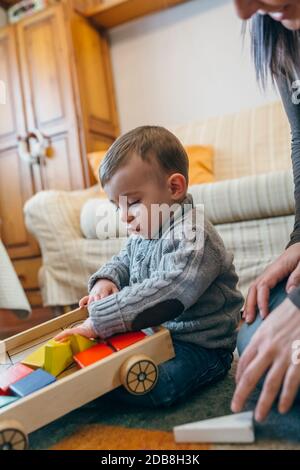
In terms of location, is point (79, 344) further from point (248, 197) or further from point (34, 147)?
point (34, 147)

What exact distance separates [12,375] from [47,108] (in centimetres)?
183

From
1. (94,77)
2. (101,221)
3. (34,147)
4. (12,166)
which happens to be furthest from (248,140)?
(12,166)

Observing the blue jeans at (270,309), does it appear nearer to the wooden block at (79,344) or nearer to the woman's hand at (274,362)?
the woman's hand at (274,362)

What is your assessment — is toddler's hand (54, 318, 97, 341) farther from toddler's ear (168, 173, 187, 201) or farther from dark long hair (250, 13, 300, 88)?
dark long hair (250, 13, 300, 88)

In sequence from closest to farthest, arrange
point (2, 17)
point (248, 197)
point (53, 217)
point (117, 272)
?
point (117, 272)
point (248, 197)
point (53, 217)
point (2, 17)

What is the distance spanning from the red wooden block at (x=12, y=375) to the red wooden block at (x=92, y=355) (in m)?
0.07

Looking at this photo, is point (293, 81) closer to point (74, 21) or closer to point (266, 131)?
point (266, 131)

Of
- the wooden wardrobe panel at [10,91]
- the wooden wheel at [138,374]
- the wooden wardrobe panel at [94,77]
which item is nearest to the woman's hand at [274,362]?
the wooden wheel at [138,374]

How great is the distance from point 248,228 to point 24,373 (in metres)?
0.84

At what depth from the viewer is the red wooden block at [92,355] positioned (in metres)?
0.61

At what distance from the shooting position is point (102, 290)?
2.59ft

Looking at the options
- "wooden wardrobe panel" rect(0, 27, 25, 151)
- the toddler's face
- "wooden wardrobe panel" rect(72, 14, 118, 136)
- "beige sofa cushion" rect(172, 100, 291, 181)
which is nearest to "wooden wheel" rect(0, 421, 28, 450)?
the toddler's face

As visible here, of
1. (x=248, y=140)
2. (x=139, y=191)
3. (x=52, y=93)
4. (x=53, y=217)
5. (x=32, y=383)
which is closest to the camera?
(x=32, y=383)

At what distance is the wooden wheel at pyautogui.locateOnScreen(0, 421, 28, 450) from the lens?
0.50 metres
